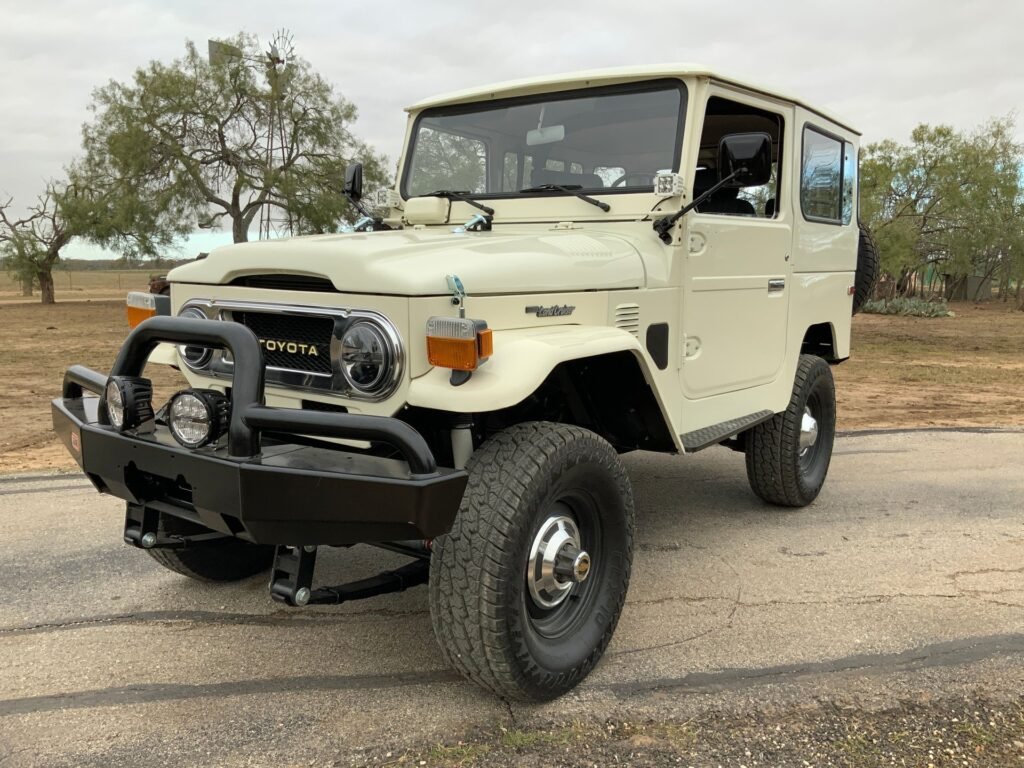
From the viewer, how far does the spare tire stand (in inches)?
222

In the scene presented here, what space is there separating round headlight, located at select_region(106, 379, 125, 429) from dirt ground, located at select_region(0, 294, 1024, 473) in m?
3.80

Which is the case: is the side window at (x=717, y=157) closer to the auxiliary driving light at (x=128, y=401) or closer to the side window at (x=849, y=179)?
the side window at (x=849, y=179)

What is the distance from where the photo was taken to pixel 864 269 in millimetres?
5676

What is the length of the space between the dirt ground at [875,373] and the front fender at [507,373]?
4.56m

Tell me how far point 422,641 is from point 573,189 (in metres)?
2.04

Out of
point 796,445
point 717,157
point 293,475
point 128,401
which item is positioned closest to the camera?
point 293,475

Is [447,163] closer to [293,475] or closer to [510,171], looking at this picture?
[510,171]

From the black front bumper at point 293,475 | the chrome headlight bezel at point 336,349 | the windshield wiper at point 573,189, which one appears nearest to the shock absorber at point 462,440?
the chrome headlight bezel at point 336,349

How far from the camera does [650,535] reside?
14.8 feet

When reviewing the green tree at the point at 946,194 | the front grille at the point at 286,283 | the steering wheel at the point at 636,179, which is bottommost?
the front grille at the point at 286,283

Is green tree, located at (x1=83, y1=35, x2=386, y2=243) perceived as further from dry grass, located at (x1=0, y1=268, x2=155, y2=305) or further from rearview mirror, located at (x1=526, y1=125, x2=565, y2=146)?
rearview mirror, located at (x1=526, y1=125, x2=565, y2=146)

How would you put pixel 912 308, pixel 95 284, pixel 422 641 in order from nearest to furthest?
pixel 422 641 < pixel 912 308 < pixel 95 284

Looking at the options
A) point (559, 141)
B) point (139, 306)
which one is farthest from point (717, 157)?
point (139, 306)

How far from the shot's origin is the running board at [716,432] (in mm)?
3625
